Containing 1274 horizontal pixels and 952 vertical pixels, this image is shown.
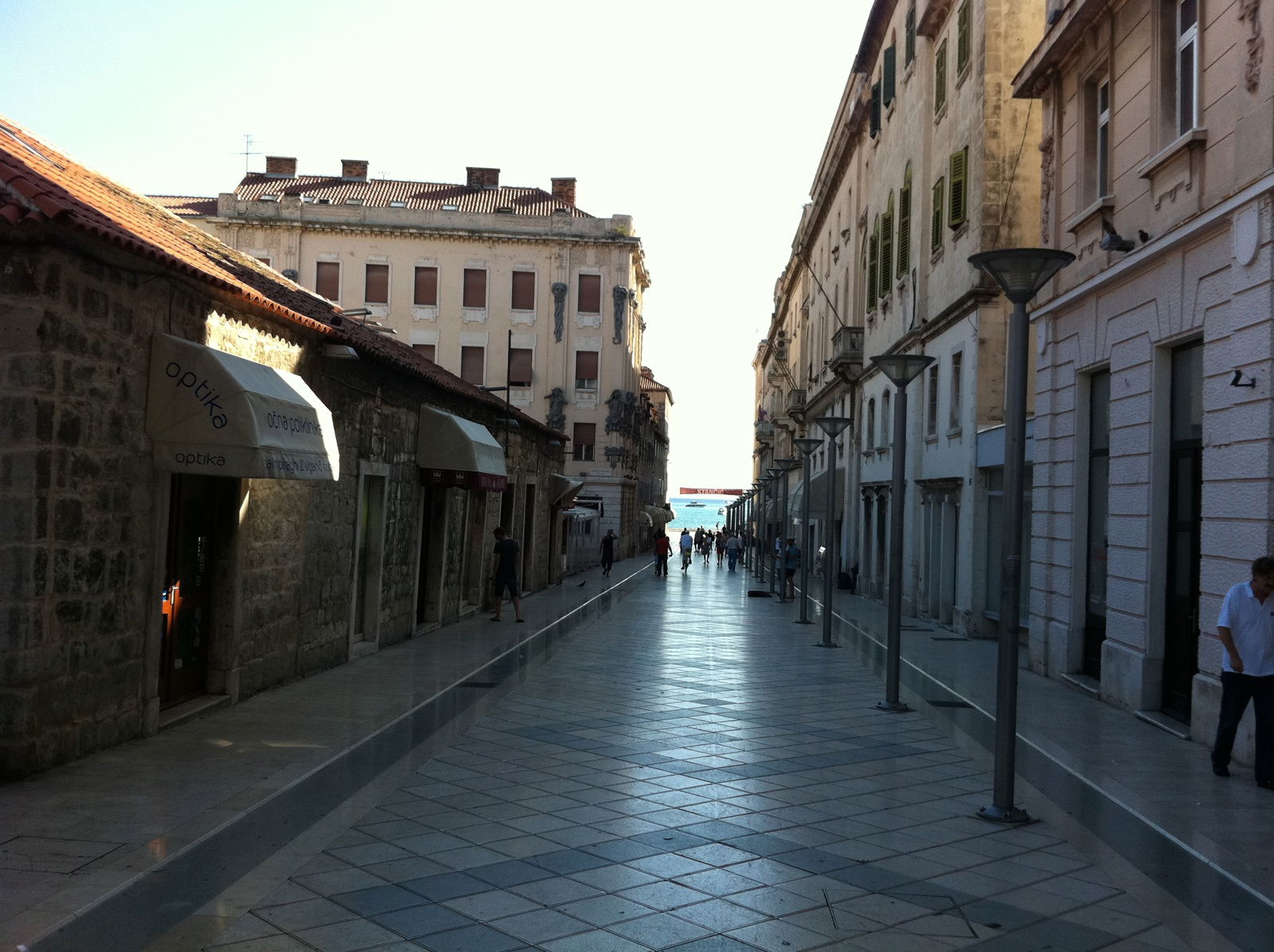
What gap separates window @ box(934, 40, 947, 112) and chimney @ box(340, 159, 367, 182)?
119ft

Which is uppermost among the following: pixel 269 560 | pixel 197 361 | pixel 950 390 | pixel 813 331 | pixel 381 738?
pixel 813 331

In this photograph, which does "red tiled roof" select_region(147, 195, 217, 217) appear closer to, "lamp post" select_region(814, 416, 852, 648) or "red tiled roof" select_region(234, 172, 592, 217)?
"red tiled roof" select_region(234, 172, 592, 217)

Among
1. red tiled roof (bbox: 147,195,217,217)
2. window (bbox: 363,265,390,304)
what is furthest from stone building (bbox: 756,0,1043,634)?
red tiled roof (bbox: 147,195,217,217)

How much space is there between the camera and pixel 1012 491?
25.7 ft

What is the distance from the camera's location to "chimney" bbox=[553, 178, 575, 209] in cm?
5431

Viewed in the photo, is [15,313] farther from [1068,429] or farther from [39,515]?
[1068,429]

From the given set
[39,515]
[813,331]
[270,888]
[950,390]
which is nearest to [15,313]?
[39,515]

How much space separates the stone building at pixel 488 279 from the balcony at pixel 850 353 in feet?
59.8

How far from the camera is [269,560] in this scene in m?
11.7

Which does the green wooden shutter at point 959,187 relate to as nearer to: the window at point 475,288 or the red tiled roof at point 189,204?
the window at point 475,288

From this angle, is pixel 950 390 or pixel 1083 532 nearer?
pixel 1083 532

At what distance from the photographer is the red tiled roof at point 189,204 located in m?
51.2

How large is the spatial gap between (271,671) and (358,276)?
1583 inches

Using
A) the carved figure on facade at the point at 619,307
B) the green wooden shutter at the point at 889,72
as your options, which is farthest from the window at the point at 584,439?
the green wooden shutter at the point at 889,72
